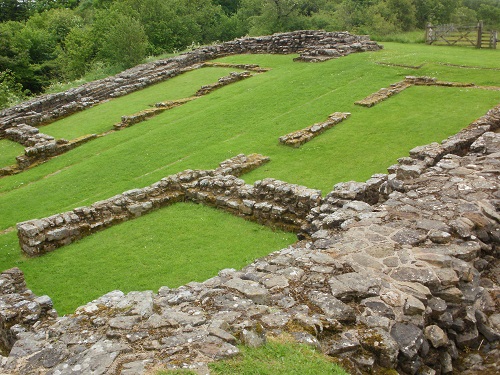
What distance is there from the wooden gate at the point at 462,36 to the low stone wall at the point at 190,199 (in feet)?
77.8

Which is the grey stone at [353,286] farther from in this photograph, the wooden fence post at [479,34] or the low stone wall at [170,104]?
the wooden fence post at [479,34]

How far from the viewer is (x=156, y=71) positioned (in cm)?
3644

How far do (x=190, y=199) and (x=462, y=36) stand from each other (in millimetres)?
26738

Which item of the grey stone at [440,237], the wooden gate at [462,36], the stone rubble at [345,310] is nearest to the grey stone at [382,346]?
the stone rubble at [345,310]

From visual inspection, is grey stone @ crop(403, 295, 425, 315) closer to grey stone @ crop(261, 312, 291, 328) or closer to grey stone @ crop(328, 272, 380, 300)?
grey stone @ crop(328, 272, 380, 300)

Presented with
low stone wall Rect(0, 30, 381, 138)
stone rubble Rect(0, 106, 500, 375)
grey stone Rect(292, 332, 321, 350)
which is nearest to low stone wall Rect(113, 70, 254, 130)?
low stone wall Rect(0, 30, 381, 138)

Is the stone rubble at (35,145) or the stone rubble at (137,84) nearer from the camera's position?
the stone rubble at (35,145)

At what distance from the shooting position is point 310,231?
41.1ft

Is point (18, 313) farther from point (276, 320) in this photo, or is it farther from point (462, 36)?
point (462, 36)

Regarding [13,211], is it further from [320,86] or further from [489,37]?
[489,37]

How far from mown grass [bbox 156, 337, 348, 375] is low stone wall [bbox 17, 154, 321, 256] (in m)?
7.37

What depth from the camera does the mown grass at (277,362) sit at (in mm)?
5824

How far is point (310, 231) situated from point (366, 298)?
200 inches

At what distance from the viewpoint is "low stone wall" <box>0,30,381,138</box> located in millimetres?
30047
